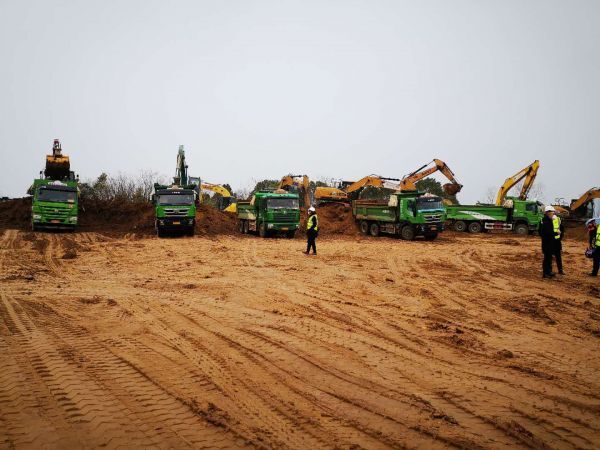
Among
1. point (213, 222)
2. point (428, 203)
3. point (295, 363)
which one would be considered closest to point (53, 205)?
point (213, 222)

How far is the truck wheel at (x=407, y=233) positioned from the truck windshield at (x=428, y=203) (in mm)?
1203

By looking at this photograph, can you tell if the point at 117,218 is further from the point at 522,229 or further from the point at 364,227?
the point at 522,229

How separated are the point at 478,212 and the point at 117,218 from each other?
24.6m

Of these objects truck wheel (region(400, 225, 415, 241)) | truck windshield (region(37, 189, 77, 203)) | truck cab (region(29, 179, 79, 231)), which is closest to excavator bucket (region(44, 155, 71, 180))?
truck cab (region(29, 179, 79, 231))

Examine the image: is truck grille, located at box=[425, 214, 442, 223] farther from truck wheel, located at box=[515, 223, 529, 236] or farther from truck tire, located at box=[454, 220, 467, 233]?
truck wheel, located at box=[515, 223, 529, 236]

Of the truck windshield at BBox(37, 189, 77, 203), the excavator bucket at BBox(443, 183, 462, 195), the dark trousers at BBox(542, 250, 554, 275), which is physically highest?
the excavator bucket at BBox(443, 183, 462, 195)

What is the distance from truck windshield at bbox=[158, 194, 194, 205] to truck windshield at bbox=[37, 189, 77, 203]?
206 inches

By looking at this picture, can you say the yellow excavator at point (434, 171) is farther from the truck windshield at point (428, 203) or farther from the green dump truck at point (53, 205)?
the green dump truck at point (53, 205)

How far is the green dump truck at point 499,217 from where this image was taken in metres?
29.5

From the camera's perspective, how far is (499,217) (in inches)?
1180

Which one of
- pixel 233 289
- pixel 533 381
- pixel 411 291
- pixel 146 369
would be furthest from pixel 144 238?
pixel 533 381

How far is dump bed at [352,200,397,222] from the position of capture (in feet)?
82.3

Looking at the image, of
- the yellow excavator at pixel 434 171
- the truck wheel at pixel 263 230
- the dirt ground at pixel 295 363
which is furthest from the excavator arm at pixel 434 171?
the dirt ground at pixel 295 363

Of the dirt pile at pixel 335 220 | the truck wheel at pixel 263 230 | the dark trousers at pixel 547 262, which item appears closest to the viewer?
the dark trousers at pixel 547 262
